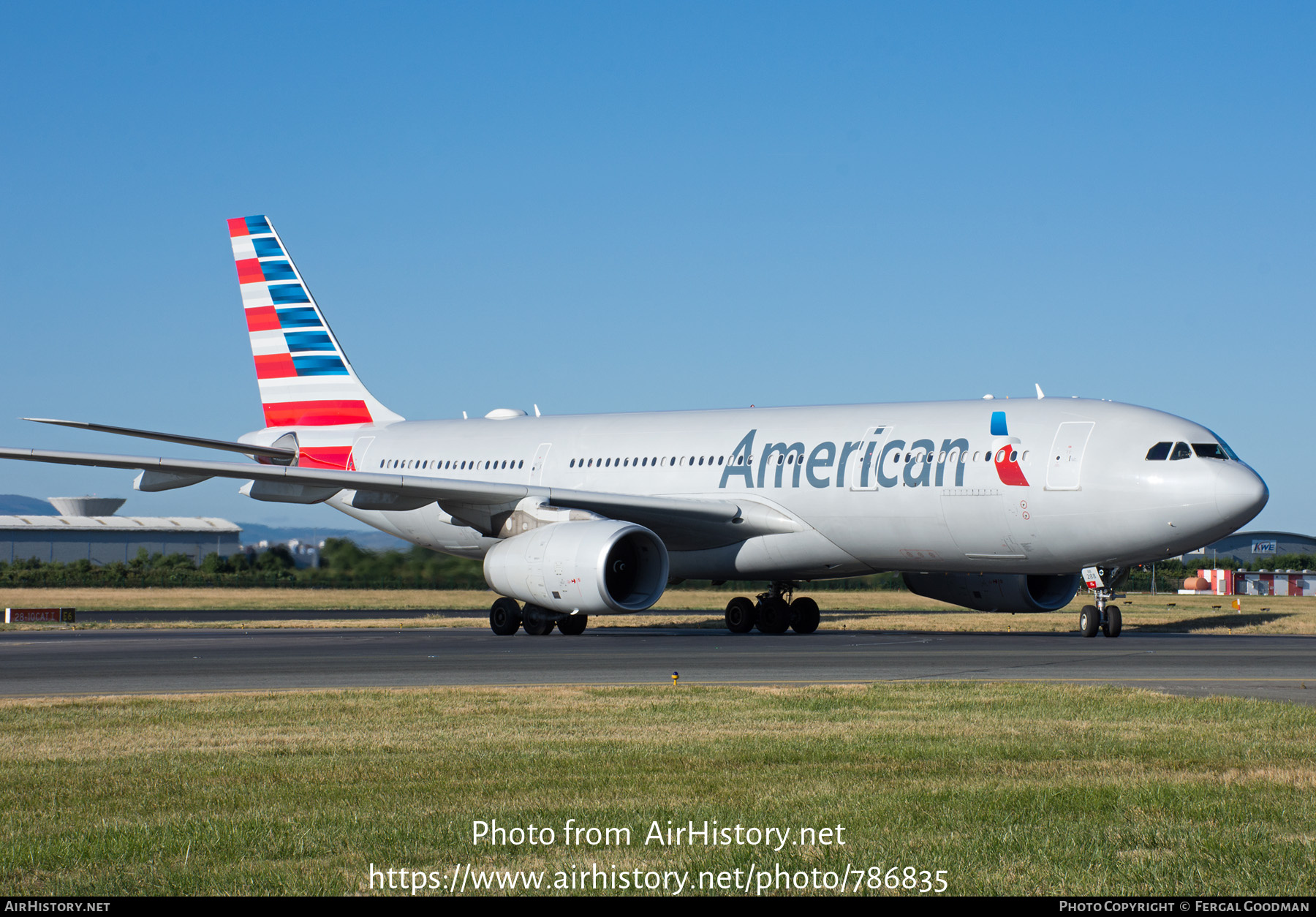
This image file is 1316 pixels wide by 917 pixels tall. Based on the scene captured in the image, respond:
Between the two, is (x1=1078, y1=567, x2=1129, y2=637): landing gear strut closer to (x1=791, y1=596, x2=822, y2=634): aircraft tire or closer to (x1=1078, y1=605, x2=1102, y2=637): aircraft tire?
(x1=1078, y1=605, x2=1102, y2=637): aircraft tire

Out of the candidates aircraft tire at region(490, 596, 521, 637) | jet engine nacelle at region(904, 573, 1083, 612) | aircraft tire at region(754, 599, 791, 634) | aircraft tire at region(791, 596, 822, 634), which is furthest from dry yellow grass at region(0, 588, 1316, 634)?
aircraft tire at region(490, 596, 521, 637)

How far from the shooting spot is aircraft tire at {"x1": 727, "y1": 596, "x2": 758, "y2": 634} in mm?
26828

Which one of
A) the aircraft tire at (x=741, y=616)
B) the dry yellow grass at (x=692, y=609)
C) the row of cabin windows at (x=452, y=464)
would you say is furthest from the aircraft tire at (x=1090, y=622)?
the row of cabin windows at (x=452, y=464)

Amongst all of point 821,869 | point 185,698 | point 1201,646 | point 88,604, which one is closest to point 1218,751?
point 821,869

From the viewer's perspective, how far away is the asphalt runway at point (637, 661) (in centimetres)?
1451

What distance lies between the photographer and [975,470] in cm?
2228

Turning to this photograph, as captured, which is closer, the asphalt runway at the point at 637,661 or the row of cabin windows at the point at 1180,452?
the asphalt runway at the point at 637,661

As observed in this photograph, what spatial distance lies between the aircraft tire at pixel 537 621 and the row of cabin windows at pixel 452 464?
488 cm

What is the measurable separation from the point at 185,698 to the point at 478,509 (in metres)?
13.2

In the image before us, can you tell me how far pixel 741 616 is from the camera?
26.9m

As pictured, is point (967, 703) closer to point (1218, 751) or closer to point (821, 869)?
point (1218, 751)

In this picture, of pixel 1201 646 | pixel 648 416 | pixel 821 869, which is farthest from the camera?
pixel 648 416

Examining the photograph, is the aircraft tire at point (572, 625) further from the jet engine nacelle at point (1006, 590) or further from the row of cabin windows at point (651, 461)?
the jet engine nacelle at point (1006, 590)

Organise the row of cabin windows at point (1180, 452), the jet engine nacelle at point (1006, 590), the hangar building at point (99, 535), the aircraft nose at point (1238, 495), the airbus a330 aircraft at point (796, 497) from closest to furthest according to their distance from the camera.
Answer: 1. the aircraft nose at point (1238, 495)
2. the row of cabin windows at point (1180, 452)
3. the airbus a330 aircraft at point (796, 497)
4. the jet engine nacelle at point (1006, 590)
5. the hangar building at point (99, 535)
